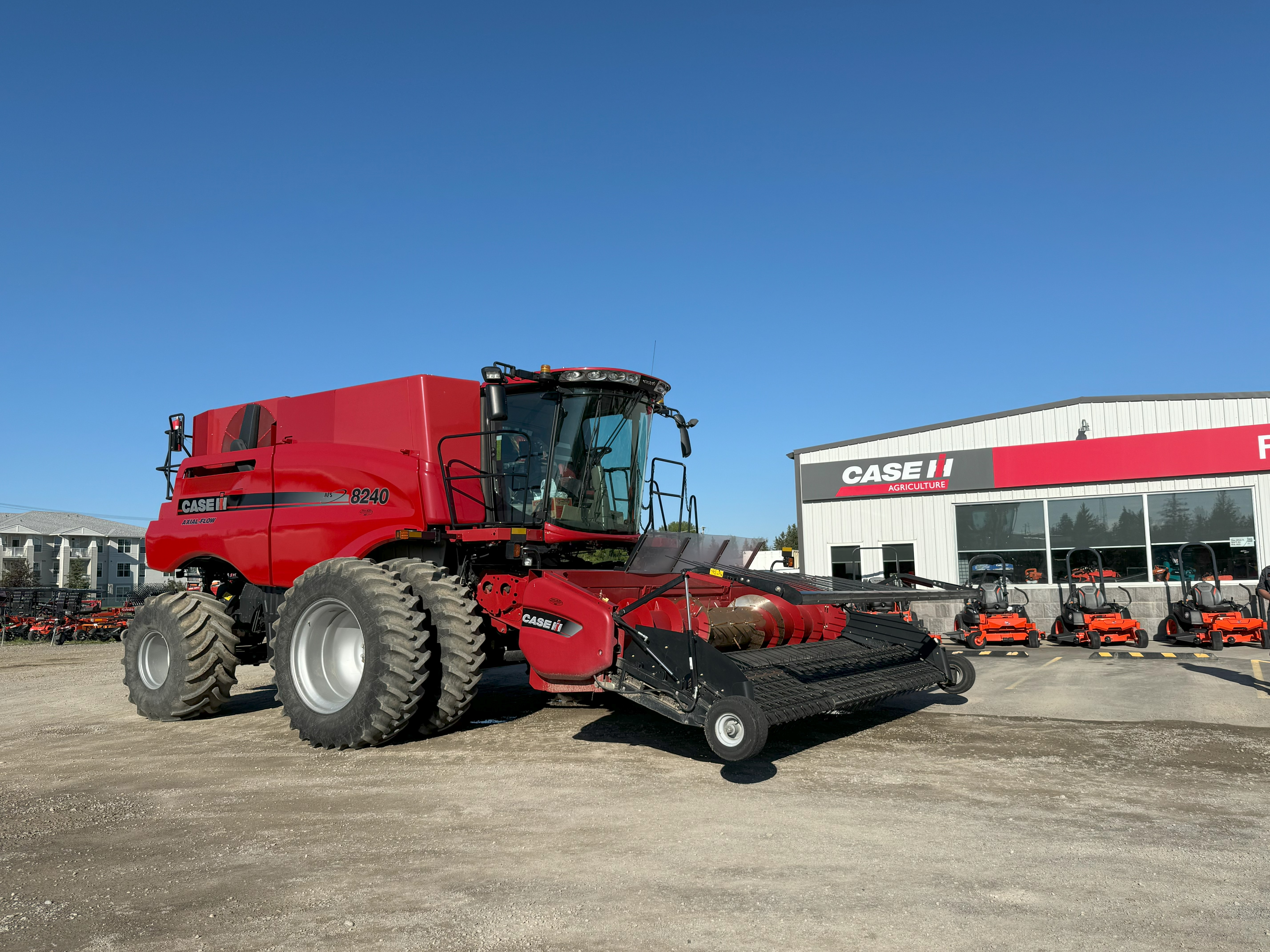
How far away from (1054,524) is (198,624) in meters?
19.1

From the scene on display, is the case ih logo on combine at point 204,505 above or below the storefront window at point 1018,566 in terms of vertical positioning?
above

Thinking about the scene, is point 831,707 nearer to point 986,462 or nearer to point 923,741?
point 923,741

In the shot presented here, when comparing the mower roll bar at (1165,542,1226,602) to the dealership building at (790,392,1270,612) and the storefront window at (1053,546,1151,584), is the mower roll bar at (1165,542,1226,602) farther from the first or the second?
the storefront window at (1053,546,1151,584)

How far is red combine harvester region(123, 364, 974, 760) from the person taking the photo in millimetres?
6840

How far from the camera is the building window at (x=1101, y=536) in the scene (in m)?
20.4

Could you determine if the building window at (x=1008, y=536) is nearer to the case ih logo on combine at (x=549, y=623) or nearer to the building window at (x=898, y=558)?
the building window at (x=898, y=558)

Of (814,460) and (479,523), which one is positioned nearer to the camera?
(479,523)

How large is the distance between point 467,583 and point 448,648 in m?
1.12

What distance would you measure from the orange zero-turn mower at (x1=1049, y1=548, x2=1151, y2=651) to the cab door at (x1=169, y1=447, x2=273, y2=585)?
15004 mm

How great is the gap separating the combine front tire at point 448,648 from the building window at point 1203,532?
17.5m

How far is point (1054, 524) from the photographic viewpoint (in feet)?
70.1

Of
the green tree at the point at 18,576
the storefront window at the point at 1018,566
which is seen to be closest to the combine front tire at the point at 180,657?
the storefront window at the point at 1018,566

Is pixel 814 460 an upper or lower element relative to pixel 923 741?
upper

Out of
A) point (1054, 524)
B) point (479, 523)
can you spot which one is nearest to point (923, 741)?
point (479, 523)
